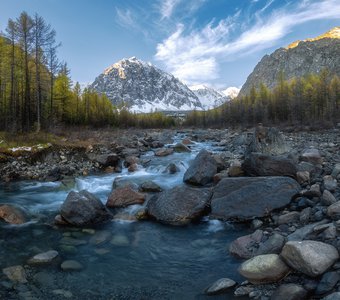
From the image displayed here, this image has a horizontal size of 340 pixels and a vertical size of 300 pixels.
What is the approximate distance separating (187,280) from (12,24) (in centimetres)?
3119

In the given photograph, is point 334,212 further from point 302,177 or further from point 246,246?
point 302,177

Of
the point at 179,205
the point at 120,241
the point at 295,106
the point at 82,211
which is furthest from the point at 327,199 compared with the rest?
the point at 295,106

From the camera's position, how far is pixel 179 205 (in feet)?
→ 31.5

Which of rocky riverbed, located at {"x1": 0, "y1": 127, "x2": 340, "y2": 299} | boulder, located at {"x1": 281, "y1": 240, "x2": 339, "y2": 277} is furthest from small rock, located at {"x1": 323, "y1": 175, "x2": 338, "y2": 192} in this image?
boulder, located at {"x1": 281, "y1": 240, "x2": 339, "y2": 277}

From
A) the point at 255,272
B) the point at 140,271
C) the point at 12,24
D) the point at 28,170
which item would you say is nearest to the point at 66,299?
the point at 140,271

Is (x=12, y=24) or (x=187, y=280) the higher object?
(x=12, y=24)

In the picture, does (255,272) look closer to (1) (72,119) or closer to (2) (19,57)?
(2) (19,57)

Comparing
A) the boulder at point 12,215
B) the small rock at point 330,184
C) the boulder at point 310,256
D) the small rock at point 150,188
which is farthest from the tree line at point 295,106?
the boulder at point 310,256

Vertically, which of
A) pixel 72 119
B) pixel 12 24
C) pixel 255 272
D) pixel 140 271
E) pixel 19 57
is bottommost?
pixel 140 271

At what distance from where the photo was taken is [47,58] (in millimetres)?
36469

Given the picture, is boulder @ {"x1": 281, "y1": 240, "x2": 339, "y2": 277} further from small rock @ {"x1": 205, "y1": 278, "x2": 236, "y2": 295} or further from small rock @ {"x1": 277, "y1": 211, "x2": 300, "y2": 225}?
small rock @ {"x1": 277, "y1": 211, "x2": 300, "y2": 225}

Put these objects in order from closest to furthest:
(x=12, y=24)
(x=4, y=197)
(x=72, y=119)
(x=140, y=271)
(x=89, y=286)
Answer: (x=89, y=286)
(x=140, y=271)
(x=4, y=197)
(x=12, y=24)
(x=72, y=119)

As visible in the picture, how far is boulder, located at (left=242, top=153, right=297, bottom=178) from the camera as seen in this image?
10914 mm

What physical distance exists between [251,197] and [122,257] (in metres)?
4.19
